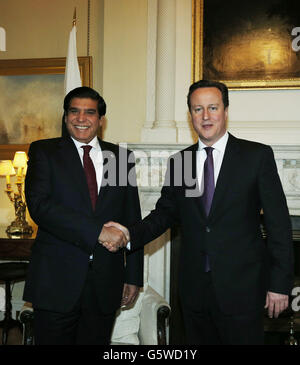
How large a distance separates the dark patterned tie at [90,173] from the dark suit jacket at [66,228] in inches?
1.1

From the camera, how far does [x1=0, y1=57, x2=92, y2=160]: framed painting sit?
427cm

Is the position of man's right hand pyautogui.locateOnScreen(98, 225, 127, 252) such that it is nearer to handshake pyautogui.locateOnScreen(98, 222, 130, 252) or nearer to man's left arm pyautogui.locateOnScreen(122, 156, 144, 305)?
handshake pyautogui.locateOnScreen(98, 222, 130, 252)

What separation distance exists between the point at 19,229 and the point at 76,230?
2.12 metres

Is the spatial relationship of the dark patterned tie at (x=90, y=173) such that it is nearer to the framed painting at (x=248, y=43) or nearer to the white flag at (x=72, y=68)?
the white flag at (x=72, y=68)

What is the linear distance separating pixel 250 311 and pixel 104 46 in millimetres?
2742

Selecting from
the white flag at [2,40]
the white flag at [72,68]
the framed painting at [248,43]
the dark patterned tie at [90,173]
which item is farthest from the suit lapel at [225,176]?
the white flag at [2,40]

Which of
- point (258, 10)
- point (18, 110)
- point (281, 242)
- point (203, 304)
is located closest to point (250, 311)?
point (203, 304)

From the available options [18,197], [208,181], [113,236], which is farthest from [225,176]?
[18,197]

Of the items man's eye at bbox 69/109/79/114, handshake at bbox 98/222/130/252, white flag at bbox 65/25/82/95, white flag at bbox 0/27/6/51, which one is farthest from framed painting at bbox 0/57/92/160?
handshake at bbox 98/222/130/252

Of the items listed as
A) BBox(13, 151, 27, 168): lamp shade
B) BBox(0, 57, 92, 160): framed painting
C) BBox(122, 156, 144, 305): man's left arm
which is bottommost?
BBox(122, 156, 144, 305): man's left arm

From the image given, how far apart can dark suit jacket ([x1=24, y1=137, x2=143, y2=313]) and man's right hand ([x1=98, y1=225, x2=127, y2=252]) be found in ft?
0.10

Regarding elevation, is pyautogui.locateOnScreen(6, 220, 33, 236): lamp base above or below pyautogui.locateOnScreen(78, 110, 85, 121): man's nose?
below

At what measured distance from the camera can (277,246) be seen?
1.91m

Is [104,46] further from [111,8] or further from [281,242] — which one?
[281,242]
